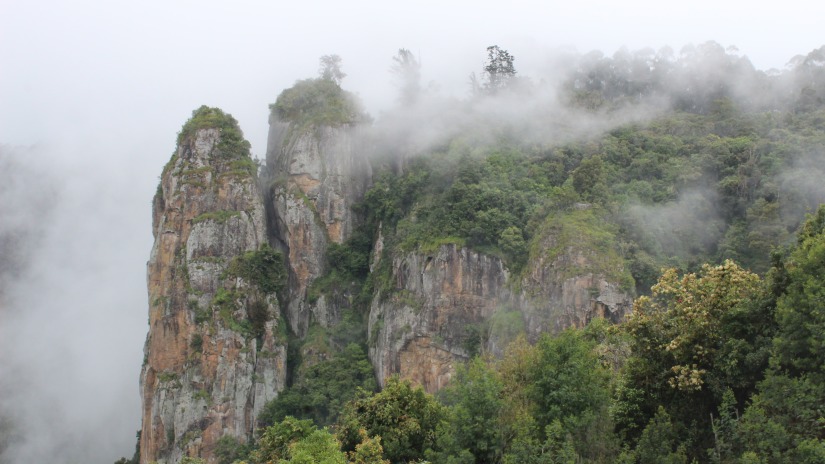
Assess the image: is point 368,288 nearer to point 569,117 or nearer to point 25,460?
point 569,117

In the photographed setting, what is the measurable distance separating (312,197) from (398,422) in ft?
124

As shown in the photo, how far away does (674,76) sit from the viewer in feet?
232

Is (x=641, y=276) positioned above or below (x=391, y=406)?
above

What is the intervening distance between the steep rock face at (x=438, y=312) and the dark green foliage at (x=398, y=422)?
21.3 metres

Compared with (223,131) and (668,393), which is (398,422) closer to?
(668,393)

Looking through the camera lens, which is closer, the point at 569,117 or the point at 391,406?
the point at 391,406

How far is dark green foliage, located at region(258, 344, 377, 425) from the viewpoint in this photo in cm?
4838

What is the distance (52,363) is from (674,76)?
63.8 meters

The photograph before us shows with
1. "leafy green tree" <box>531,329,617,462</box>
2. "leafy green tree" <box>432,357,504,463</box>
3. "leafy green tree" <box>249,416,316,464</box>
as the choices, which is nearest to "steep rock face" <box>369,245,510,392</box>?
"leafy green tree" <box>249,416,316,464</box>

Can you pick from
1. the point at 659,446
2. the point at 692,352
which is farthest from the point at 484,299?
the point at 659,446

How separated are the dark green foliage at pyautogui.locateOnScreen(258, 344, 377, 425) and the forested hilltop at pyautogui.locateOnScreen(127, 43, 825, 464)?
18cm

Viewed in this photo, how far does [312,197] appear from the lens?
6066cm

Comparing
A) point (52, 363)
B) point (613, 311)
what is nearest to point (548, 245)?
point (613, 311)

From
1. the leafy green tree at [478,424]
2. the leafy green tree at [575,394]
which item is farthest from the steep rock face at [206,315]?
the leafy green tree at [575,394]
